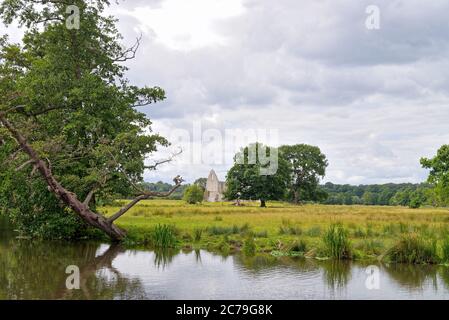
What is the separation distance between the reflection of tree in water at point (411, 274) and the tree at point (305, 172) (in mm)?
73204

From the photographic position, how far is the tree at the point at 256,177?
250 feet

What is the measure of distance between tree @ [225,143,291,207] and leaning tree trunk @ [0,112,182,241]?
51047 mm

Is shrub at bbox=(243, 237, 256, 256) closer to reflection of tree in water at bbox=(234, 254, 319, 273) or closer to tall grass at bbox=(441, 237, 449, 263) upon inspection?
reflection of tree in water at bbox=(234, 254, 319, 273)

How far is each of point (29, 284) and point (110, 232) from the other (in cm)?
1062

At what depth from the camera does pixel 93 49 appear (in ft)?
86.9

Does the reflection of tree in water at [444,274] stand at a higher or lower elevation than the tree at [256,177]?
lower

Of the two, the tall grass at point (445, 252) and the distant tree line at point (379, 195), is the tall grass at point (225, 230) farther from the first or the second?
the distant tree line at point (379, 195)

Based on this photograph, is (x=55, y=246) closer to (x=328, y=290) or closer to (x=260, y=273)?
(x=260, y=273)

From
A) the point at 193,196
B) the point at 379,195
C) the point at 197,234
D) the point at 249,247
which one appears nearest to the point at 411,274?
the point at 249,247

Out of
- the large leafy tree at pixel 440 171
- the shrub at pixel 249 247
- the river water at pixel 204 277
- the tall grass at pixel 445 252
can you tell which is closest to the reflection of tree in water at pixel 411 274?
the river water at pixel 204 277

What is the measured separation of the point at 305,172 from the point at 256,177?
19.3m

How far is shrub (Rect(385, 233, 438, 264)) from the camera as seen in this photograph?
18548mm

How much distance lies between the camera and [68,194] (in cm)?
2275
